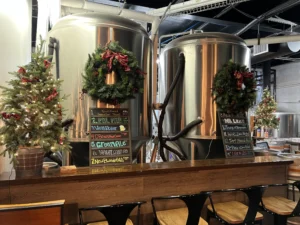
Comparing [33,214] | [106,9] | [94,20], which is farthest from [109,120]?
[106,9]

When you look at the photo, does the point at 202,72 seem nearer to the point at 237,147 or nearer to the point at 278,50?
the point at 237,147

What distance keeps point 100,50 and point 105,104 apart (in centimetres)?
55

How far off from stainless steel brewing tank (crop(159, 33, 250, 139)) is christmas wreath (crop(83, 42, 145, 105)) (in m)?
1.08

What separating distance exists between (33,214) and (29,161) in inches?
22.4

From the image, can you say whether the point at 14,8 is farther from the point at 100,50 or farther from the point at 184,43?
the point at 184,43

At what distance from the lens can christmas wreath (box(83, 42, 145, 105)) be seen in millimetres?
2416

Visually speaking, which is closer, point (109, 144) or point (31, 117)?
point (31, 117)

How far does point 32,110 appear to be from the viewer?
5.85 feet

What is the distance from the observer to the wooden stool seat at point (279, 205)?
231cm

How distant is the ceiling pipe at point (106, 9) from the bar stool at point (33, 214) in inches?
120

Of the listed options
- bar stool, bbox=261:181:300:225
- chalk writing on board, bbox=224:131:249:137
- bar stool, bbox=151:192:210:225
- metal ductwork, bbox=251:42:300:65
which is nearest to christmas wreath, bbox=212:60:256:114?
chalk writing on board, bbox=224:131:249:137

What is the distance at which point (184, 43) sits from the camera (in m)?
3.40

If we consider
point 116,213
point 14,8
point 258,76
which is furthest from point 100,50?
point 258,76

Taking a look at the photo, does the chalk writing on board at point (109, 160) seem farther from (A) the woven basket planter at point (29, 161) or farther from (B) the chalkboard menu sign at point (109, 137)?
(A) the woven basket planter at point (29, 161)
